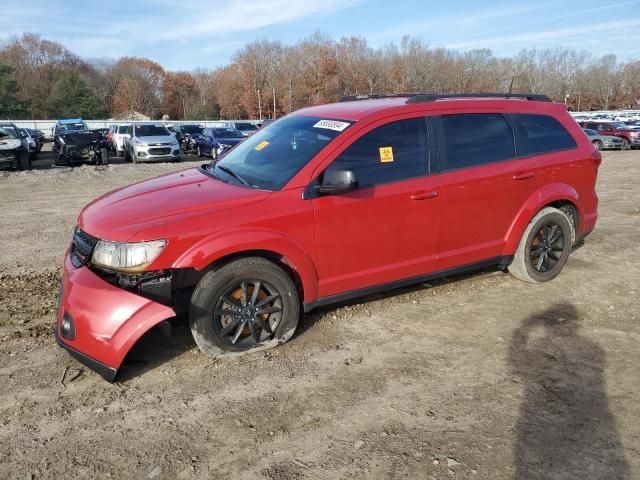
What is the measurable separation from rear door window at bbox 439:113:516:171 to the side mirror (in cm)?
113

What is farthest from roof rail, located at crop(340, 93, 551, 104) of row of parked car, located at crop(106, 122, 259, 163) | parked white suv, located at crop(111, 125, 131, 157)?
parked white suv, located at crop(111, 125, 131, 157)

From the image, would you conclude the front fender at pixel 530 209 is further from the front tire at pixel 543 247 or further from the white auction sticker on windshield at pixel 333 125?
the white auction sticker on windshield at pixel 333 125

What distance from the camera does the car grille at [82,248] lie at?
3.61 m

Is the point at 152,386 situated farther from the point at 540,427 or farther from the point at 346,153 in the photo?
the point at 540,427

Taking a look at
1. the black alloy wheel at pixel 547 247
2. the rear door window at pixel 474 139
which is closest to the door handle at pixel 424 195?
the rear door window at pixel 474 139

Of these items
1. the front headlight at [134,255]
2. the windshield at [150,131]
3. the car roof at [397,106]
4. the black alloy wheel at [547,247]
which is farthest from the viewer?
the windshield at [150,131]

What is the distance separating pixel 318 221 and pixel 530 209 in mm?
2380

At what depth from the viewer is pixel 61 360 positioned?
12.5 ft

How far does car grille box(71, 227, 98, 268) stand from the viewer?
11.8 feet

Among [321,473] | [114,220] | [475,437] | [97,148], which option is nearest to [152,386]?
[114,220]

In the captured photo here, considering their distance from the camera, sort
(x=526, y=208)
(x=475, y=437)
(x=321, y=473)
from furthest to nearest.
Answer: (x=526, y=208), (x=475, y=437), (x=321, y=473)

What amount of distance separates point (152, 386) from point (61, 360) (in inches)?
34.0

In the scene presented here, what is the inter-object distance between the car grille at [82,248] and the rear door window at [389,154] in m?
1.86

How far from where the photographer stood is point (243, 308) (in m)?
3.75
